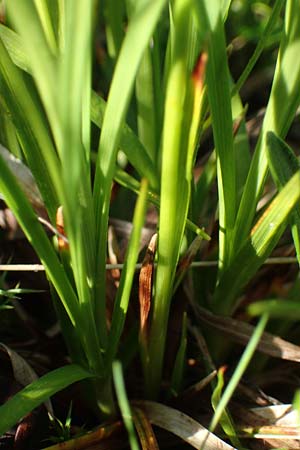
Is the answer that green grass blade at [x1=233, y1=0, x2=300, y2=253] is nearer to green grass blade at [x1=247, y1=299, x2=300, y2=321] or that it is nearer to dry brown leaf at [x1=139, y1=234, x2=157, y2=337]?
dry brown leaf at [x1=139, y1=234, x2=157, y2=337]

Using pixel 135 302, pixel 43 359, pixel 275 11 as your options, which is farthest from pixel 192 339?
pixel 275 11

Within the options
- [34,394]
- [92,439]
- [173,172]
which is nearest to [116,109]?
[173,172]

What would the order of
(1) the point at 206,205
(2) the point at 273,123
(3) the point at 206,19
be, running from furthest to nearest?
(1) the point at 206,205 → (2) the point at 273,123 → (3) the point at 206,19

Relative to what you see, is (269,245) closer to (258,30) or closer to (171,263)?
(171,263)

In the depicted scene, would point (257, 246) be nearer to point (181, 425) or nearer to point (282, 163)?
point (282, 163)

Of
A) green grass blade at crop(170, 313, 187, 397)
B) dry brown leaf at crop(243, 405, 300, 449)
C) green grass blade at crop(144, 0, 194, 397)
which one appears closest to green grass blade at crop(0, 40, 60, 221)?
green grass blade at crop(144, 0, 194, 397)
